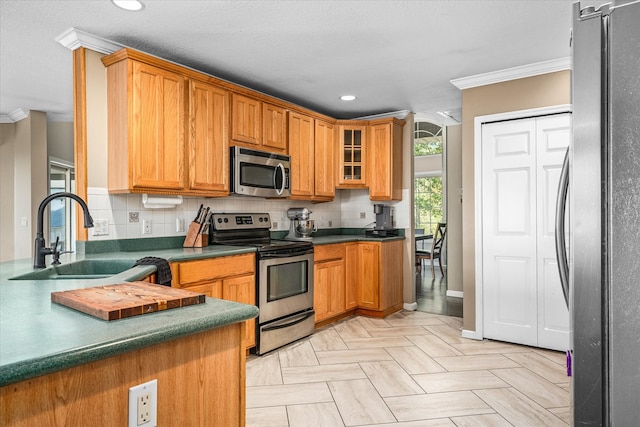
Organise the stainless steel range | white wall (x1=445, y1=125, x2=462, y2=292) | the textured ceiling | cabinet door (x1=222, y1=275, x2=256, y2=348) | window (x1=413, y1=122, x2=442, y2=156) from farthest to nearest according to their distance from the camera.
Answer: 1. window (x1=413, y1=122, x2=442, y2=156)
2. white wall (x1=445, y1=125, x2=462, y2=292)
3. the stainless steel range
4. cabinet door (x1=222, y1=275, x2=256, y2=348)
5. the textured ceiling

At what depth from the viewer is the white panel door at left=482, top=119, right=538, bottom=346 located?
358 cm

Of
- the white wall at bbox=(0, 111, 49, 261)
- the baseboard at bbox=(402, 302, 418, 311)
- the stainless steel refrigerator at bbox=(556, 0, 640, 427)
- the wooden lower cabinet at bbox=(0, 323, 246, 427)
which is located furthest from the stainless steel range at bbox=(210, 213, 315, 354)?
the white wall at bbox=(0, 111, 49, 261)

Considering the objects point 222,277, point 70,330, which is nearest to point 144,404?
point 70,330

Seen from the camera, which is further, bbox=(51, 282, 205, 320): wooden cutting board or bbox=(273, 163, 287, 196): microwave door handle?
bbox=(273, 163, 287, 196): microwave door handle

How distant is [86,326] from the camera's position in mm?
1002

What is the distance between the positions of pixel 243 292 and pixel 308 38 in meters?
1.95

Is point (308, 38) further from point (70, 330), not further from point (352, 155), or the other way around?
point (70, 330)

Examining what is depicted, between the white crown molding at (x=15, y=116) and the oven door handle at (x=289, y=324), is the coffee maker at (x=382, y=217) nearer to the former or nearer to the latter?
the oven door handle at (x=289, y=324)

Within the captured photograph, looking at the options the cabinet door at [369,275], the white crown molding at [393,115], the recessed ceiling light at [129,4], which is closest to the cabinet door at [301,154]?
the cabinet door at [369,275]

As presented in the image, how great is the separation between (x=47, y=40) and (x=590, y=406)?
3714mm

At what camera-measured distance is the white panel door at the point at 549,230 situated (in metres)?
3.44

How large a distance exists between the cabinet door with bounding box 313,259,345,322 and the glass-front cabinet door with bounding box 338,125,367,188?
1.05 metres

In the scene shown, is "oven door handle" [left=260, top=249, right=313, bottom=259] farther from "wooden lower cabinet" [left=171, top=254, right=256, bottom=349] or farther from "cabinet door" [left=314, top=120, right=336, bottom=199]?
"cabinet door" [left=314, top=120, right=336, bottom=199]

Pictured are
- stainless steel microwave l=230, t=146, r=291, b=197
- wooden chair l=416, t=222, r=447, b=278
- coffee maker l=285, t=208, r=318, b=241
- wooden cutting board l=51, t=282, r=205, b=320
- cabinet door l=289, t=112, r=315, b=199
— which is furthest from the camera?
wooden chair l=416, t=222, r=447, b=278
